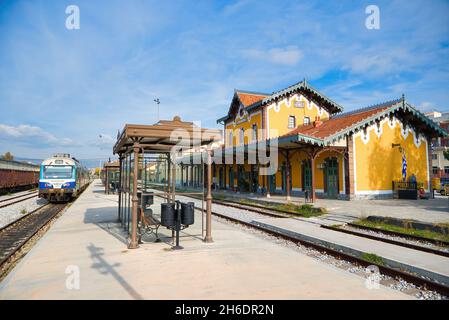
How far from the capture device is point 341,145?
18.3m

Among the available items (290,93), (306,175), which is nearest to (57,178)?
(306,175)

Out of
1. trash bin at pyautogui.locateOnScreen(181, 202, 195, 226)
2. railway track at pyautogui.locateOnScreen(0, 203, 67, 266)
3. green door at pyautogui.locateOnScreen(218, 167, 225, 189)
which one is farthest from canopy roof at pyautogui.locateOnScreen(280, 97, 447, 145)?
green door at pyautogui.locateOnScreen(218, 167, 225, 189)

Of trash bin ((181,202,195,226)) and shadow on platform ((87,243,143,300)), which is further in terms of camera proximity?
trash bin ((181,202,195,226))

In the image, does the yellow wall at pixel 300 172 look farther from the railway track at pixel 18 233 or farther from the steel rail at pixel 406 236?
the railway track at pixel 18 233

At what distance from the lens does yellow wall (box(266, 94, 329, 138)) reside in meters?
25.4

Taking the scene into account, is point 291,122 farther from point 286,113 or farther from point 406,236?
point 406,236

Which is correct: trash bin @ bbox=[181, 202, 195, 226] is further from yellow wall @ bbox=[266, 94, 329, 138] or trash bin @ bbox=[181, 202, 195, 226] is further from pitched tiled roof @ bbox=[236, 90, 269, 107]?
pitched tiled roof @ bbox=[236, 90, 269, 107]

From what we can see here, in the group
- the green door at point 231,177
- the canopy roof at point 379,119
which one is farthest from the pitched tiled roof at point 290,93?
the green door at point 231,177

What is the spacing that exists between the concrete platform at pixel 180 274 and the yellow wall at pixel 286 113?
18916 mm

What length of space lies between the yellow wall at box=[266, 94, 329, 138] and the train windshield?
15.5 metres

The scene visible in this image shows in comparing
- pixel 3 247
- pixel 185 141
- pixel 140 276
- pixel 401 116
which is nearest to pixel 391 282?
pixel 140 276

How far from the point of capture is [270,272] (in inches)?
204

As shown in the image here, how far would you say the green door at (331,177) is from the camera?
19406 millimetres
